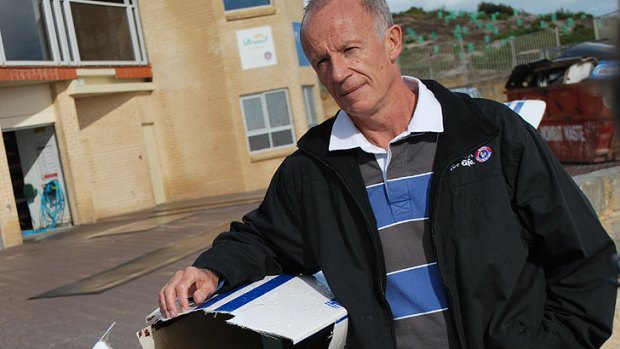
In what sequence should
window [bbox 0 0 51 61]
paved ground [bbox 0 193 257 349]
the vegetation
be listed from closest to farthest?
paved ground [bbox 0 193 257 349], window [bbox 0 0 51 61], the vegetation

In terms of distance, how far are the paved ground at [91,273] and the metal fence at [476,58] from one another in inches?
653

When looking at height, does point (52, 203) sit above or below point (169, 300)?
below

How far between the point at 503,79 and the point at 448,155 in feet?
94.2

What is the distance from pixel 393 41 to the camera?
234 cm

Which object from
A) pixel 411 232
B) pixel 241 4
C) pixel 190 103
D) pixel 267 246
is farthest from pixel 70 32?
pixel 411 232

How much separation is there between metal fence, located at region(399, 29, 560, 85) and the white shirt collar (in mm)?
29224

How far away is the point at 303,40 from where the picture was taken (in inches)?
92.3

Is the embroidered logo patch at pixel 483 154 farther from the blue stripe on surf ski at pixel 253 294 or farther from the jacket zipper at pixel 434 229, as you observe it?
the blue stripe on surf ski at pixel 253 294

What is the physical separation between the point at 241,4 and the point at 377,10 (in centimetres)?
1970

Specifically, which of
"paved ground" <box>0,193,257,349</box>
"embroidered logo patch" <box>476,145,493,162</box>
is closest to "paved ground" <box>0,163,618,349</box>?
"paved ground" <box>0,193,257,349</box>

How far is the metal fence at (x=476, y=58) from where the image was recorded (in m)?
31.4

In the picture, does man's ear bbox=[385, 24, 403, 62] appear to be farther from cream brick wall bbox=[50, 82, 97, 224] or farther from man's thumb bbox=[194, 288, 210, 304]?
cream brick wall bbox=[50, 82, 97, 224]

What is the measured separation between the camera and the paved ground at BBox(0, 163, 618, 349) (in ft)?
21.6

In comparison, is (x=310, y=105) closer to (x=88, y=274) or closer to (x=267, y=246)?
(x=88, y=274)
